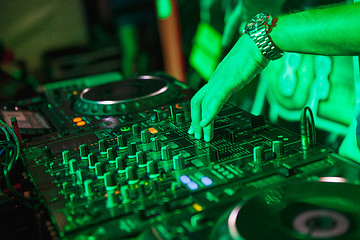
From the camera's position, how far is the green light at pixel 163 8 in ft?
12.2

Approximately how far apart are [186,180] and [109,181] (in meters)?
0.18

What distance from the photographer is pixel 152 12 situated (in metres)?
4.80

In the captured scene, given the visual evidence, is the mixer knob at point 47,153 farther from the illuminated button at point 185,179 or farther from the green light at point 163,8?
the green light at point 163,8

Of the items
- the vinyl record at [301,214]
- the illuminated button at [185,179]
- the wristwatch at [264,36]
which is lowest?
the illuminated button at [185,179]

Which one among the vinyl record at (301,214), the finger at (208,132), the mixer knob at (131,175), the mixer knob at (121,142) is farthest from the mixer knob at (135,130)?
the vinyl record at (301,214)

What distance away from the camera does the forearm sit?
40.7 inches

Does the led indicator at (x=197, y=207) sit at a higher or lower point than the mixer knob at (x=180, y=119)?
higher

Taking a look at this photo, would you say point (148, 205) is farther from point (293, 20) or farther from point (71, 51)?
point (71, 51)

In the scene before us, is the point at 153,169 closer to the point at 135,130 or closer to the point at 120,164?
the point at 120,164

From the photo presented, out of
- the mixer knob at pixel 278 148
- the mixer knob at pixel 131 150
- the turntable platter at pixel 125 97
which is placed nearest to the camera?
the mixer knob at pixel 278 148

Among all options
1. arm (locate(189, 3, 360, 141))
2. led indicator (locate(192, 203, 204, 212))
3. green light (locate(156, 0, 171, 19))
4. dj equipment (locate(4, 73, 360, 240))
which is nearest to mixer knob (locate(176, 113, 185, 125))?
dj equipment (locate(4, 73, 360, 240))

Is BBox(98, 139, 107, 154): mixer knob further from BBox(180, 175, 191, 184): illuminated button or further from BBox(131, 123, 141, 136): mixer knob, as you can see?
BBox(180, 175, 191, 184): illuminated button

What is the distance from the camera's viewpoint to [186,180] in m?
1.05

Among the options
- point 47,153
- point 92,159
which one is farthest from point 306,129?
point 47,153
